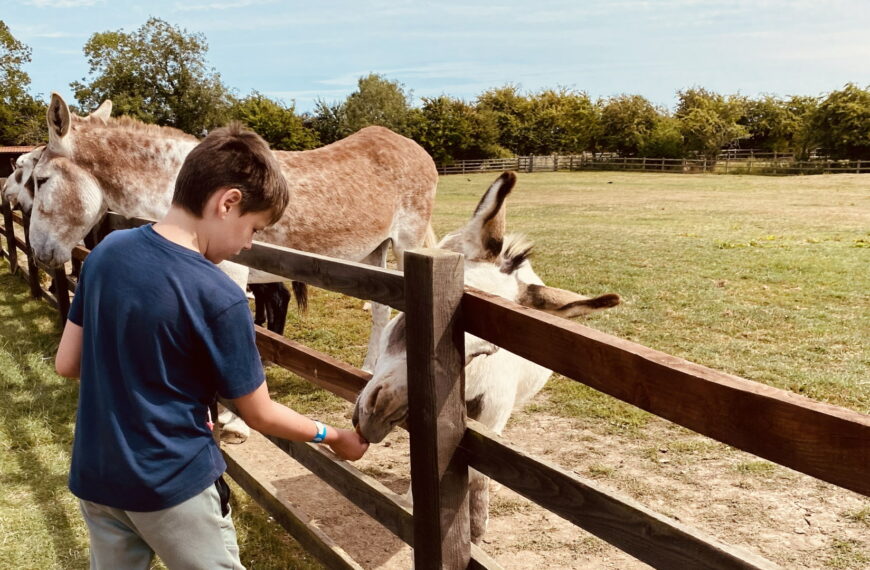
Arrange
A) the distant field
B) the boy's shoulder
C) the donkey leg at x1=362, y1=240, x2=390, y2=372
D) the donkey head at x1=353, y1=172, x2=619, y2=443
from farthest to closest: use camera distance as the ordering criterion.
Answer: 1. the distant field
2. the donkey leg at x1=362, y1=240, x2=390, y2=372
3. the donkey head at x1=353, y1=172, x2=619, y2=443
4. the boy's shoulder

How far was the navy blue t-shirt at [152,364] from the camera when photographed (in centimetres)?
171

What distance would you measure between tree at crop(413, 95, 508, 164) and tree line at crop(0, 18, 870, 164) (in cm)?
9

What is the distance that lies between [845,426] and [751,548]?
2955 millimetres

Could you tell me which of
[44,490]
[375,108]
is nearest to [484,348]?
[44,490]

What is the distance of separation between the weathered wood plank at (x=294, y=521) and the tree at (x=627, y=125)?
58745mm

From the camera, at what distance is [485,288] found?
2.76 m

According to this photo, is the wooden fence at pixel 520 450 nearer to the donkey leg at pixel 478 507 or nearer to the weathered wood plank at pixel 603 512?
the weathered wood plank at pixel 603 512

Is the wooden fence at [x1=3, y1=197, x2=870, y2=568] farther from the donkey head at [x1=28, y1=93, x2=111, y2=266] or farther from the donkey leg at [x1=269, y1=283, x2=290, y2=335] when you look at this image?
the donkey leg at [x1=269, y1=283, x2=290, y2=335]

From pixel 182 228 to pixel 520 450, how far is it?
113 centimetres

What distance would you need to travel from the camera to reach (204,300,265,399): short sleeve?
67.2 inches

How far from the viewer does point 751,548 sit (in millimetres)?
3693

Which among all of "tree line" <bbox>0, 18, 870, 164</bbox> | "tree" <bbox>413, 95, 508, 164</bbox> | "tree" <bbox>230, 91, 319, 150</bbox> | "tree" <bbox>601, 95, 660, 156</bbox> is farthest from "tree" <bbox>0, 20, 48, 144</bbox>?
"tree" <bbox>601, 95, 660, 156</bbox>

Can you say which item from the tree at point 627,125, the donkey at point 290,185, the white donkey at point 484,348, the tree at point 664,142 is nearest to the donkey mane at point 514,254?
the white donkey at point 484,348

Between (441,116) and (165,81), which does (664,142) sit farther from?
(165,81)
